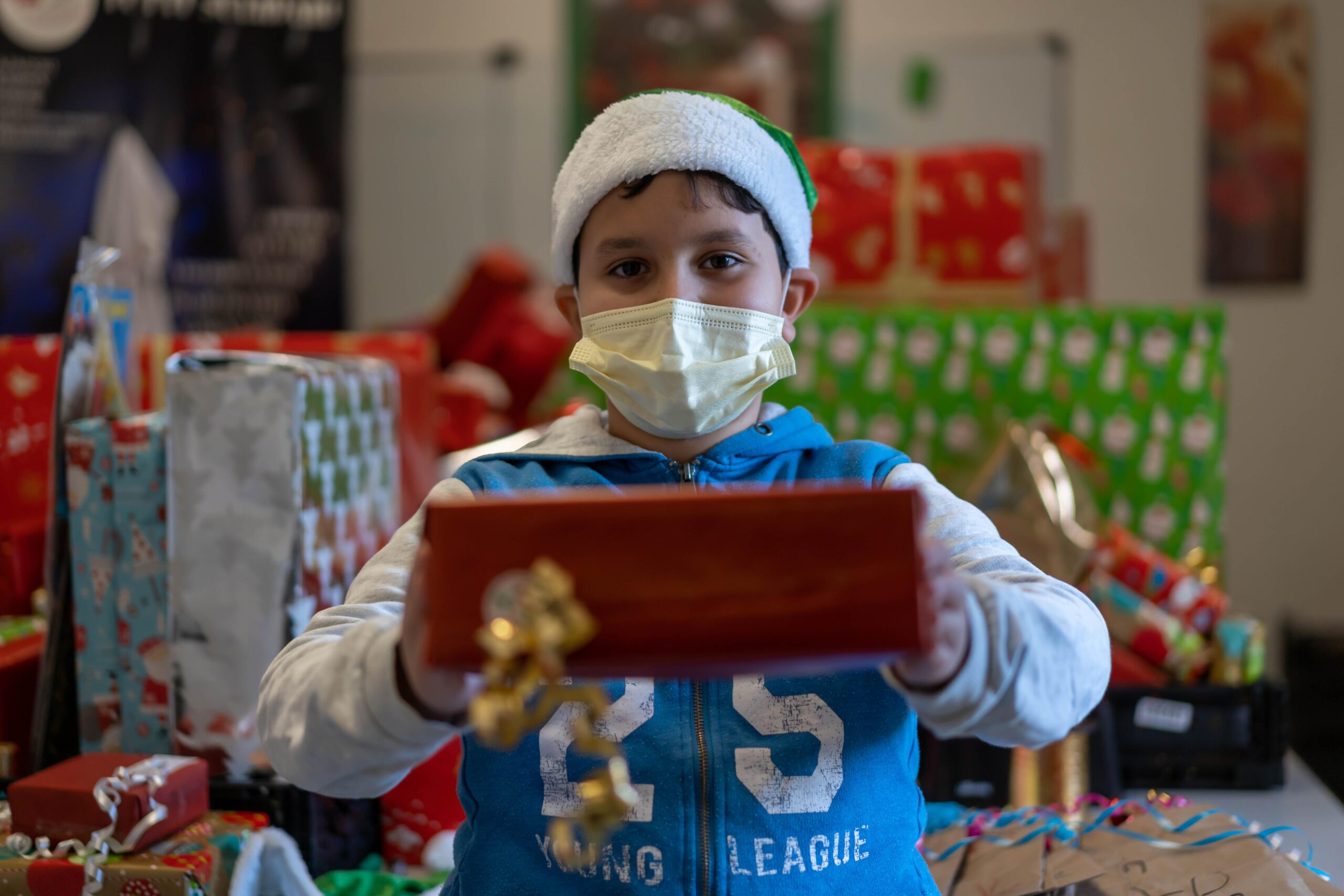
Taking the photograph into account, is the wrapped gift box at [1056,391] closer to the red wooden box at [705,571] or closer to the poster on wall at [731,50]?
the red wooden box at [705,571]

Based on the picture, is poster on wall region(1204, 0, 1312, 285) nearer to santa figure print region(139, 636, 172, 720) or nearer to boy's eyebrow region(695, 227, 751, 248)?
boy's eyebrow region(695, 227, 751, 248)

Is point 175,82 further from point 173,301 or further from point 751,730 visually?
point 751,730

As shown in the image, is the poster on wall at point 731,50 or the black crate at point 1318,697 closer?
the black crate at point 1318,697

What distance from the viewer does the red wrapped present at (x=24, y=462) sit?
5.64 feet

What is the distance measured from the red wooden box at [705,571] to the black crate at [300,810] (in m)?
0.85

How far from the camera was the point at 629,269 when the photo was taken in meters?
1.08

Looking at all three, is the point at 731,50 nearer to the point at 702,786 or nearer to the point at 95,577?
the point at 95,577

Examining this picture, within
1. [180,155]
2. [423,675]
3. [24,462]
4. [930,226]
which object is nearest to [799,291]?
[423,675]

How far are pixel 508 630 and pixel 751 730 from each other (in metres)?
0.44

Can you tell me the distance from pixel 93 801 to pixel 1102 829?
1186mm

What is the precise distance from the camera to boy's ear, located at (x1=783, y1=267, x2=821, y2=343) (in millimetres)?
1233

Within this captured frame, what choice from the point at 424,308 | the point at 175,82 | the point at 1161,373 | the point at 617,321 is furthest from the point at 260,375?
the point at 424,308

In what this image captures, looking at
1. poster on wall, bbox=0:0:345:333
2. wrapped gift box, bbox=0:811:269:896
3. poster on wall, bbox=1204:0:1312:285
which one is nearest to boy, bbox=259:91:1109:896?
wrapped gift box, bbox=0:811:269:896

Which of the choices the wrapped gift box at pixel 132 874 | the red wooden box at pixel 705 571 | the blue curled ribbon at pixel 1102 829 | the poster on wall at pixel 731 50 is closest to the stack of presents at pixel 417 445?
the wrapped gift box at pixel 132 874
